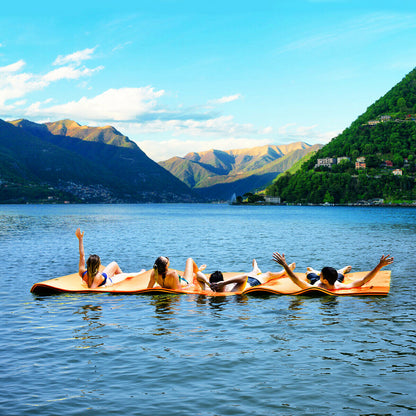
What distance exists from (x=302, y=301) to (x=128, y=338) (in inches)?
283

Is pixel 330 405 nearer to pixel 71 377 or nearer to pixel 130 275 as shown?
pixel 71 377

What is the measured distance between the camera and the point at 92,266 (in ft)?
59.4

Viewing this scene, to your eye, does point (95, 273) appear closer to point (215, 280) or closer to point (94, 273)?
point (94, 273)

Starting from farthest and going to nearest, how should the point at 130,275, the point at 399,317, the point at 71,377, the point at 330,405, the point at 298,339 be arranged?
1. the point at 130,275
2. the point at 399,317
3. the point at 298,339
4. the point at 71,377
5. the point at 330,405

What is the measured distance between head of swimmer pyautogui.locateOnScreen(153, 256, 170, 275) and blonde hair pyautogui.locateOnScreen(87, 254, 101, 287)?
2316 millimetres

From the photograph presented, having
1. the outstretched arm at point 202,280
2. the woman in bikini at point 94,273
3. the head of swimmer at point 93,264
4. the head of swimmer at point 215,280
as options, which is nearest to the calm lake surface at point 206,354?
the head of swimmer at point 215,280

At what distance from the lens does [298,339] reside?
39.9 feet

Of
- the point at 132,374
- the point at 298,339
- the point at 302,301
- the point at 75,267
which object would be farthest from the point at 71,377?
the point at 75,267

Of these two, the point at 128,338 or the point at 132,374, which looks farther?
the point at 128,338

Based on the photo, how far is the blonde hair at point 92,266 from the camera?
698 inches

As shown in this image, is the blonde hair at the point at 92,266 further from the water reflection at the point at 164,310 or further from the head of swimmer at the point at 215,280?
the head of swimmer at the point at 215,280

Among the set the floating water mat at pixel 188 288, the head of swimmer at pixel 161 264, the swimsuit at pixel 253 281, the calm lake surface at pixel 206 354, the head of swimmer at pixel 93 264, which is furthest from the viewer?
the swimsuit at pixel 253 281

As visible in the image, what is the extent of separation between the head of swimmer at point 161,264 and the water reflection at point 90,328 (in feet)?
8.16

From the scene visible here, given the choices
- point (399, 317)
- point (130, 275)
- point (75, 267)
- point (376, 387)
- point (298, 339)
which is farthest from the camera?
point (75, 267)
